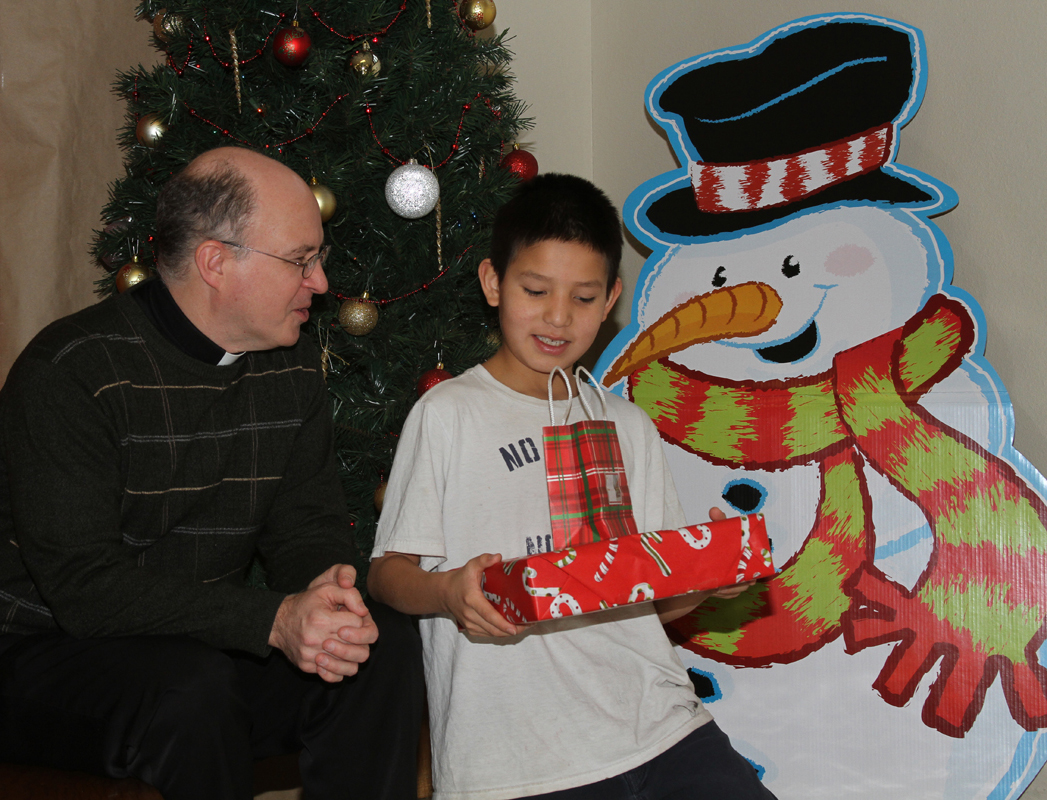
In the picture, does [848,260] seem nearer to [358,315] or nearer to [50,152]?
[358,315]

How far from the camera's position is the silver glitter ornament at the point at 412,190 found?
73.2 inches

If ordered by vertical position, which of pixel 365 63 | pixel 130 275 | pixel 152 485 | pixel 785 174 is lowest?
pixel 152 485

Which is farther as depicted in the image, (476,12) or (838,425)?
(476,12)

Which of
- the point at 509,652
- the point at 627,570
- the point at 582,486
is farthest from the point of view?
the point at 509,652

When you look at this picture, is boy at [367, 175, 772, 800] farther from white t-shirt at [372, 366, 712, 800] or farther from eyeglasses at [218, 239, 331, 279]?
eyeglasses at [218, 239, 331, 279]

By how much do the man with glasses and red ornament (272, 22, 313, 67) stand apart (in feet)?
1.69

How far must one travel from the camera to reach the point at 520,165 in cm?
208

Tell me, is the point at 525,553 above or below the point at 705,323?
below

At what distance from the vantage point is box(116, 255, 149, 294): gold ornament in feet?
6.14

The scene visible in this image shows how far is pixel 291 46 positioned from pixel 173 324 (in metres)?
0.79

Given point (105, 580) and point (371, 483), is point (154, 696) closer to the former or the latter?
point (105, 580)

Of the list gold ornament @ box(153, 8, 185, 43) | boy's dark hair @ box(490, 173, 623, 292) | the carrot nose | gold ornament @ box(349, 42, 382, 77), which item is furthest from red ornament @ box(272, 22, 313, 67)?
the carrot nose

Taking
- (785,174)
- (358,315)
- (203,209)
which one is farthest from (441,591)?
(785,174)

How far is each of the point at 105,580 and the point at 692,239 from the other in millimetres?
1414
